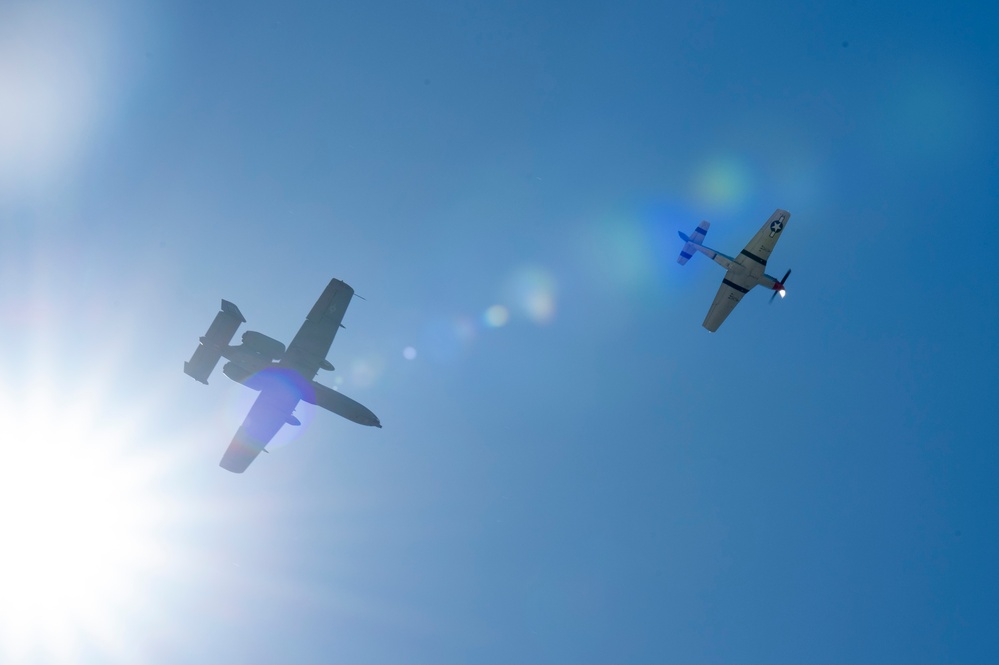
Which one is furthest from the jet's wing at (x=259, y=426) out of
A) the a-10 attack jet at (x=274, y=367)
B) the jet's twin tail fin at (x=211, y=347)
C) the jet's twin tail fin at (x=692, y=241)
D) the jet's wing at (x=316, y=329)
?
the jet's twin tail fin at (x=692, y=241)

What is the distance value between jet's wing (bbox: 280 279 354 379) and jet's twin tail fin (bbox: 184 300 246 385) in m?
4.18

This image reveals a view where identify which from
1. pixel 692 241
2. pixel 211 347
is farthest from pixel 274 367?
pixel 692 241

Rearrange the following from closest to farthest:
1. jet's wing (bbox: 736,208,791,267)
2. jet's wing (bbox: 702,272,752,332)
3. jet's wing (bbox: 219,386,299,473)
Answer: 1. jet's wing (bbox: 219,386,299,473)
2. jet's wing (bbox: 736,208,791,267)
3. jet's wing (bbox: 702,272,752,332)

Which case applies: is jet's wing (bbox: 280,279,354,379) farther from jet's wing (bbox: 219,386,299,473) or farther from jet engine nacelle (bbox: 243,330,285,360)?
jet's wing (bbox: 219,386,299,473)

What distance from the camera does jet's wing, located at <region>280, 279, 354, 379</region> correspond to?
43.7 m

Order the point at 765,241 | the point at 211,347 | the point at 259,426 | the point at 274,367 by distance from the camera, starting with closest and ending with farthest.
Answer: the point at 211,347 < the point at 274,367 < the point at 259,426 < the point at 765,241

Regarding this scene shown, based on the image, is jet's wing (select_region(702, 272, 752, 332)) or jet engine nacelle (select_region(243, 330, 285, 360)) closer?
jet engine nacelle (select_region(243, 330, 285, 360))

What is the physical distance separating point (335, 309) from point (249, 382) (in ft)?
26.7

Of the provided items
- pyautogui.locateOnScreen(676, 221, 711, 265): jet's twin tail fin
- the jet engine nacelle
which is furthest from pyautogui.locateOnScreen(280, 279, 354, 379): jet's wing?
pyautogui.locateOnScreen(676, 221, 711, 265): jet's twin tail fin

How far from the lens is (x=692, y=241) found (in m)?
54.8

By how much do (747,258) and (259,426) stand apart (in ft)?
144

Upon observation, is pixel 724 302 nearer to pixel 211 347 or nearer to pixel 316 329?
pixel 316 329

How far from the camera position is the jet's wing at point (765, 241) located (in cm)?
5312

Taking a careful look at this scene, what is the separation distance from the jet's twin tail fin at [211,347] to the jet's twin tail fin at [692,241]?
38.6m
